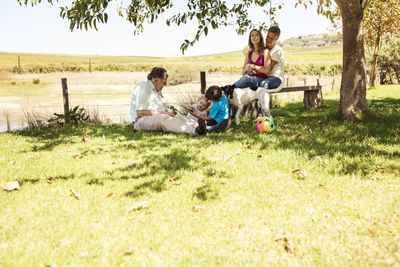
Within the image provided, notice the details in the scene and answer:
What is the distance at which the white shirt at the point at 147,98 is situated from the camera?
21.9ft

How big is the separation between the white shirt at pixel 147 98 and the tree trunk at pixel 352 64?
4.45 m

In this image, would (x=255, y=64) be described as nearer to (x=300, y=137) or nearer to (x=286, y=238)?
(x=300, y=137)

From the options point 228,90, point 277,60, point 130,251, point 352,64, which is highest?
point 277,60

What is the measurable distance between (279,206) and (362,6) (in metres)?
5.97

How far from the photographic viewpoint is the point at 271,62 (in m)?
7.30

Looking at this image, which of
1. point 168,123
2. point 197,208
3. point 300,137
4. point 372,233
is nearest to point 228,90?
point 168,123

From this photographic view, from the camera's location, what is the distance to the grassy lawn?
2.35m

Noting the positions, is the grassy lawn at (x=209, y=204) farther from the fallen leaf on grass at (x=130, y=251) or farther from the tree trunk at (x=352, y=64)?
the tree trunk at (x=352, y=64)

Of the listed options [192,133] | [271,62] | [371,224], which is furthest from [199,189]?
[271,62]

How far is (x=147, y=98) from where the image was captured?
6.80 meters

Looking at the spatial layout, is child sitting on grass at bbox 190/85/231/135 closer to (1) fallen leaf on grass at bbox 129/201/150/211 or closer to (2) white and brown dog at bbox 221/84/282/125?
(2) white and brown dog at bbox 221/84/282/125

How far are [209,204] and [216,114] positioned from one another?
3.64 m

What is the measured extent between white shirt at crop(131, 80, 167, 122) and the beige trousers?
265mm

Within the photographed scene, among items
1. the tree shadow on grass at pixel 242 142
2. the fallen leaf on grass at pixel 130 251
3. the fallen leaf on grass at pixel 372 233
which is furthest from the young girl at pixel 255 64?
the fallen leaf on grass at pixel 130 251
